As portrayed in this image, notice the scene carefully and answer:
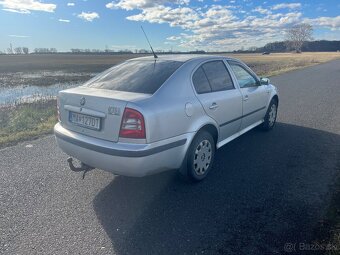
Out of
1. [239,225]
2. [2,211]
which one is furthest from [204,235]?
[2,211]

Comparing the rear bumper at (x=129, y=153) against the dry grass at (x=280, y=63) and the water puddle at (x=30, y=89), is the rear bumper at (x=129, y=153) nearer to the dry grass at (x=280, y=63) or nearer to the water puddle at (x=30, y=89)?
the water puddle at (x=30, y=89)

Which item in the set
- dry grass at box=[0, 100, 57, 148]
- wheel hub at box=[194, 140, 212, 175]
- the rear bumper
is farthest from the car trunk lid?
dry grass at box=[0, 100, 57, 148]

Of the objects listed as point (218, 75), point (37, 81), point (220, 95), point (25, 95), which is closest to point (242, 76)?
point (218, 75)

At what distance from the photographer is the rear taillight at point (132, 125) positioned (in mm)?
3082

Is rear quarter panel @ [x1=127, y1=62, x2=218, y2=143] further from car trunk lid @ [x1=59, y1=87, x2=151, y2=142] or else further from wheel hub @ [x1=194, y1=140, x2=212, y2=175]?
wheel hub @ [x1=194, y1=140, x2=212, y2=175]

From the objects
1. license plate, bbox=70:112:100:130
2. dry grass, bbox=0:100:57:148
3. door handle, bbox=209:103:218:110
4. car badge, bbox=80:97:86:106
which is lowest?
dry grass, bbox=0:100:57:148

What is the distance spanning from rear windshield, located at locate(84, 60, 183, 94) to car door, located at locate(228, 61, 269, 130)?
142cm

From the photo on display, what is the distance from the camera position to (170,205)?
3385mm

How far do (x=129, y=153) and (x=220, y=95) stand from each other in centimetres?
179

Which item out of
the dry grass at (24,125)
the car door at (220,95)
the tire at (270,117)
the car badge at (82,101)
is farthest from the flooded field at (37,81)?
the car door at (220,95)

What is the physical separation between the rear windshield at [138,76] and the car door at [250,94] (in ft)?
4.66

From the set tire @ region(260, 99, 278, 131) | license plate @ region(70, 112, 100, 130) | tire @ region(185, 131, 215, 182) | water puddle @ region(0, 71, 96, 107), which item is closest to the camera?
license plate @ region(70, 112, 100, 130)

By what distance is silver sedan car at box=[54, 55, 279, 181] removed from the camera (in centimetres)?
314

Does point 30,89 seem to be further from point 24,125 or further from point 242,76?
point 242,76
